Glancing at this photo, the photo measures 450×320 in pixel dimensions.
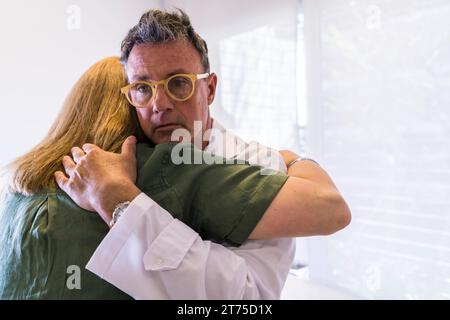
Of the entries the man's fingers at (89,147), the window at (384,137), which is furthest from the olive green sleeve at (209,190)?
the window at (384,137)

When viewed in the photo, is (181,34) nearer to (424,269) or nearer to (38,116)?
(424,269)

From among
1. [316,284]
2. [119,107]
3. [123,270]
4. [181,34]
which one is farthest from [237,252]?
Answer: [316,284]

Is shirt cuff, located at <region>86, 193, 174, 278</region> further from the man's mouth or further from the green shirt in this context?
the man's mouth

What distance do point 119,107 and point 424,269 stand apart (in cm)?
147

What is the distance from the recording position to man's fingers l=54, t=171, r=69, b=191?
77cm

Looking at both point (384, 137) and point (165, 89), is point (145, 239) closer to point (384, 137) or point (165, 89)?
point (165, 89)

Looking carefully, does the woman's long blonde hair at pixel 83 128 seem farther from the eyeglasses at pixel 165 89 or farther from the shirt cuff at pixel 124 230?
the shirt cuff at pixel 124 230

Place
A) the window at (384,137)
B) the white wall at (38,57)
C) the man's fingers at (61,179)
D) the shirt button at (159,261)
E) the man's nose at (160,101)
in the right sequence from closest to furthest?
1. the shirt button at (159,261)
2. the man's fingers at (61,179)
3. the man's nose at (160,101)
4. the window at (384,137)
5. the white wall at (38,57)

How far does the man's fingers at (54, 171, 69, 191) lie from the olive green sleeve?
6.0 inches

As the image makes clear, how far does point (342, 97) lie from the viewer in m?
1.96

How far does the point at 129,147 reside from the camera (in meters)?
0.80

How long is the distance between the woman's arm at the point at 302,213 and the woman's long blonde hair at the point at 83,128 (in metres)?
0.37

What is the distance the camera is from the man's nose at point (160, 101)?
914mm

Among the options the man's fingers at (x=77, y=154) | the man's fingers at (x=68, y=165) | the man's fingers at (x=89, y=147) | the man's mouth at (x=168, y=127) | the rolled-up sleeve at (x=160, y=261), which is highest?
the man's mouth at (x=168, y=127)
